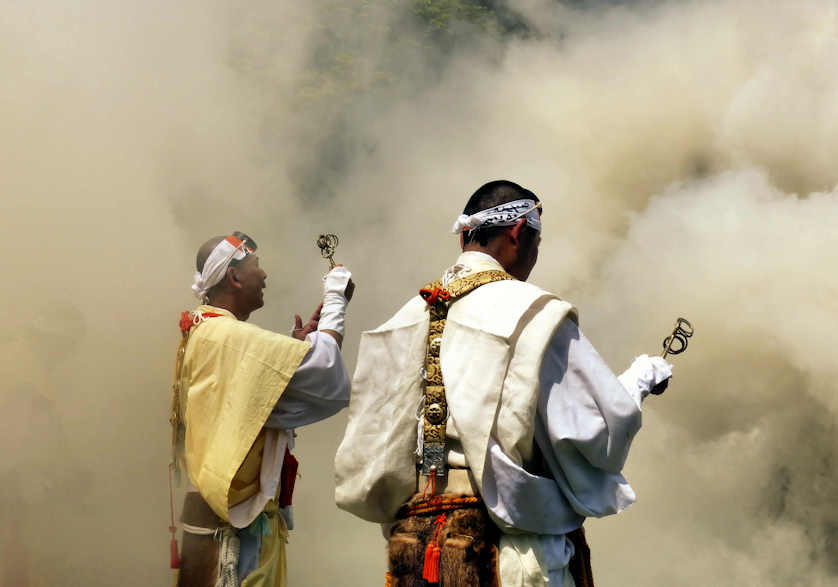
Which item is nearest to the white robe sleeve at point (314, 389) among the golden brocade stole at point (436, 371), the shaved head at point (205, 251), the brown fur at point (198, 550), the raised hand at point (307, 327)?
the raised hand at point (307, 327)

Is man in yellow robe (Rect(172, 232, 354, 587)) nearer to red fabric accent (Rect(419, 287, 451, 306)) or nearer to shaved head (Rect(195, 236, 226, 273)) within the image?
shaved head (Rect(195, 236, 226, 273))

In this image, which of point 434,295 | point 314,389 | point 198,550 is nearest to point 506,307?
point 434,295

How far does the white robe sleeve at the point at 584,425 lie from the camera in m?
3.00

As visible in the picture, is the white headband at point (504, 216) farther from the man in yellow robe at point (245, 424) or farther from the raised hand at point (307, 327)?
the raised hand at point (307, 327)

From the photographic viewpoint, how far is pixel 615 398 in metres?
3.03

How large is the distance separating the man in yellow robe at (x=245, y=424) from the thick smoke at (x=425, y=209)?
8.83 ft

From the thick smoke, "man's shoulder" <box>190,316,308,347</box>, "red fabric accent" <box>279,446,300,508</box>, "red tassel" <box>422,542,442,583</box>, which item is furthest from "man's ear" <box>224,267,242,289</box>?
the thick smoke

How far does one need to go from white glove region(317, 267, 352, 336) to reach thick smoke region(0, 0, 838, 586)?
8.67 feet

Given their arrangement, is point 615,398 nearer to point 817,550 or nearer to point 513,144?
point 817,550

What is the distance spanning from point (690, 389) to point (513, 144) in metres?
2.33

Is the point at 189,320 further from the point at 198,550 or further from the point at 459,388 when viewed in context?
the point at 459,388

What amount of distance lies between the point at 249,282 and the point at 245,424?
2.74 feet

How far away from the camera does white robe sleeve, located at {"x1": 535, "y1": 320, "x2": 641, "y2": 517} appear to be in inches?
118

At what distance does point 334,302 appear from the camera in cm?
447
